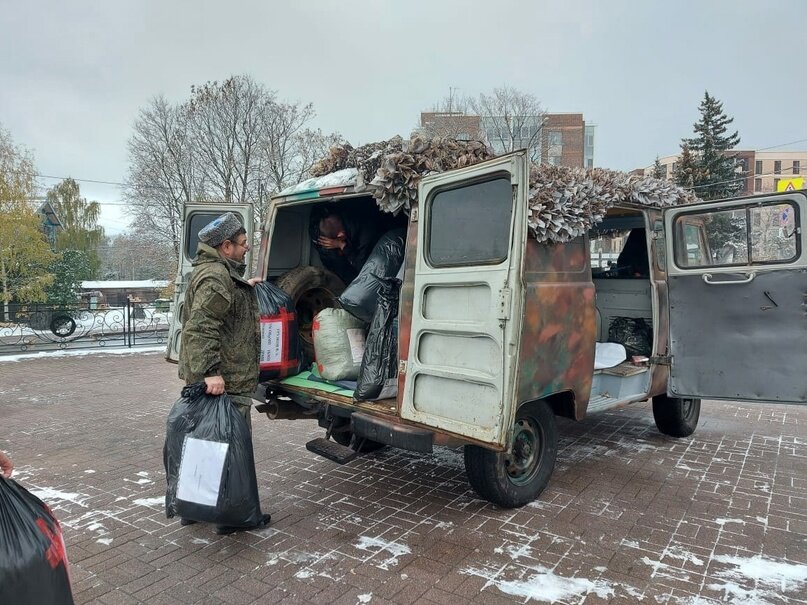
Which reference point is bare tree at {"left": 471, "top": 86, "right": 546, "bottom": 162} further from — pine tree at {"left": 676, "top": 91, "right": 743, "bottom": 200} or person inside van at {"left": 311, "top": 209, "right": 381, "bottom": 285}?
person inside van at {"left": 311, "top": 209, "right": 381, "bottom": 285}

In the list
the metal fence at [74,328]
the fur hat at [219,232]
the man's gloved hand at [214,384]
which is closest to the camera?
the man's gloved hand at [214,384]

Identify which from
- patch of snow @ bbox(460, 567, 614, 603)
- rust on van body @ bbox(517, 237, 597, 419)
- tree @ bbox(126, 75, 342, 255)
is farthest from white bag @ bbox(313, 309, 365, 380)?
tree @ bbox(126, 75, 342, 255)

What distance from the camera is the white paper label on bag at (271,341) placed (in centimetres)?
436

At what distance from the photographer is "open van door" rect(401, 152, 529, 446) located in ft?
10.7

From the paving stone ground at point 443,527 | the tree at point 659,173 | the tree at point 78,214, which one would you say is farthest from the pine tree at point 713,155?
the tree at point 78,214

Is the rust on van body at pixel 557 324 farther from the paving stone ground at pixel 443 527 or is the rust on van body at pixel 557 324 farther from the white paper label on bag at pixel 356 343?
the white paper label on bag at pixel 356 343

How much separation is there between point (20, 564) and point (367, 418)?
216 cm

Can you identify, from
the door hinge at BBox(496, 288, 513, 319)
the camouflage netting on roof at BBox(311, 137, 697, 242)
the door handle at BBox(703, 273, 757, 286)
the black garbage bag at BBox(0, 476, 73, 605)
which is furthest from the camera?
the door handle at BBox(703, 273, 757, 286)

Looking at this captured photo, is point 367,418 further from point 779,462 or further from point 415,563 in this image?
point 779,462

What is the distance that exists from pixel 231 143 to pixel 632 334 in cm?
2132

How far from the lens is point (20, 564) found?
1.89 m

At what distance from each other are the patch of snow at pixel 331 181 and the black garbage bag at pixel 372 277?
56cm

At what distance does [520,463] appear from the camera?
4180mm

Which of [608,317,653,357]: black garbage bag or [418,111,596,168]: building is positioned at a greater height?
[418,111,596,168]: building
